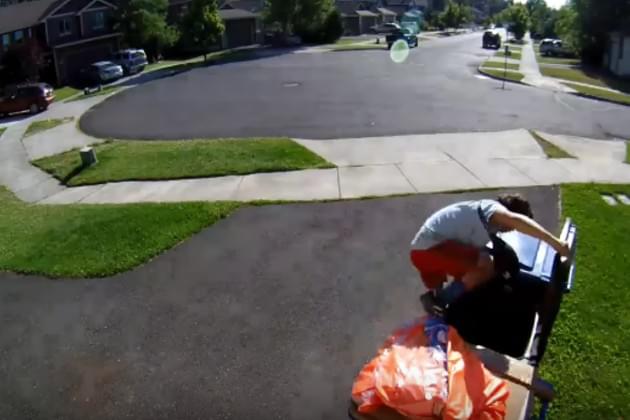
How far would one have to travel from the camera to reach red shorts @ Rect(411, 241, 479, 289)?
A: 493 cm

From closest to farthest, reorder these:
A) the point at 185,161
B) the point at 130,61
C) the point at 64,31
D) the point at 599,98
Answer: the point at 185,161
the point at 599,98
the point at 130,61
the point at 64,31

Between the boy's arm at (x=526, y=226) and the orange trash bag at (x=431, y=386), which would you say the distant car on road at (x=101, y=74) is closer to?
the boy's arm at (x=526, y=226)

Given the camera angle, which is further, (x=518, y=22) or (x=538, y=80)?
(x=518, y=22)

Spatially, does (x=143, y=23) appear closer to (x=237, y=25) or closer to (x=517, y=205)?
(x=237, y=25)

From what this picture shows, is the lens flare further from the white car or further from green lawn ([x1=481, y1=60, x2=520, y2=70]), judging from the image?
the white car

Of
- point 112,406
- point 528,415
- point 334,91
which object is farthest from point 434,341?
point 334,91

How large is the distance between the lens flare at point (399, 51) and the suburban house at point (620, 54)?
13.5m

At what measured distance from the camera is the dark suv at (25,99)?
2500 cm

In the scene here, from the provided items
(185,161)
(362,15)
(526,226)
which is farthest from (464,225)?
(362,15)

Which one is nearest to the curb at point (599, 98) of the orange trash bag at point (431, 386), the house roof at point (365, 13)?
the orange trash bag at point (431, 386)

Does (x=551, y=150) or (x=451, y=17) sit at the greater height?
(x=451, y=17)

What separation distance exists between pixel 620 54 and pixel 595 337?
115ft

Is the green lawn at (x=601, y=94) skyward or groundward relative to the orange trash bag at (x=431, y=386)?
groundward

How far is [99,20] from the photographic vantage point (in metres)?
40.3
